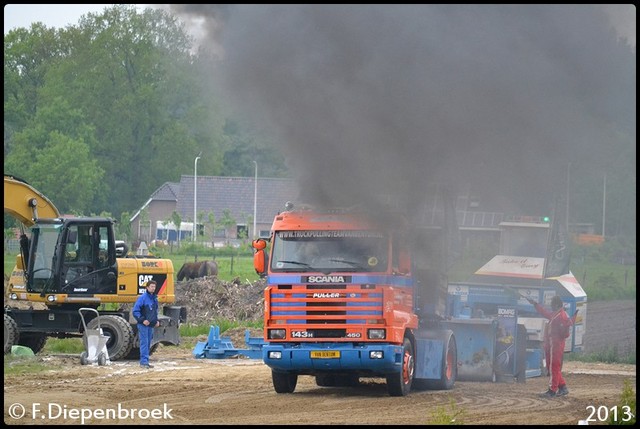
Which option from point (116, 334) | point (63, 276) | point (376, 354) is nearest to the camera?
point (376, 354)

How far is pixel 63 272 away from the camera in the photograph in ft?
84.8

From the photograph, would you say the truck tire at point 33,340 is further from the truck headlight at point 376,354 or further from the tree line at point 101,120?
the tree line at point 101,120

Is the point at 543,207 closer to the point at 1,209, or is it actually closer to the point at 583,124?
the point at 583,124

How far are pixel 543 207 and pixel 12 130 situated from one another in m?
54.8

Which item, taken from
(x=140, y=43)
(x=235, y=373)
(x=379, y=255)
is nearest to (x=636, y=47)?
(x=379, y=255)

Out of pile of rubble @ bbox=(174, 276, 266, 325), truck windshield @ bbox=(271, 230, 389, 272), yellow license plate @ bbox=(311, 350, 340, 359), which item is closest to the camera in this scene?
yellow license plate @ bbox=(311, 350, 340, 359)

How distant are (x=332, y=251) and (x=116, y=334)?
8.32 meters

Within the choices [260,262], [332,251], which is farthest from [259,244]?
[332,251]

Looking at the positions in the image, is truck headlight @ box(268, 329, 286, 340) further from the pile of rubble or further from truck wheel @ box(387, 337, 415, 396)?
the pile of rubble

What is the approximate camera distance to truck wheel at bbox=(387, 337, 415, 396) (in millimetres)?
18641

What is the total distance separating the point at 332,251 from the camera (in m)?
18.7

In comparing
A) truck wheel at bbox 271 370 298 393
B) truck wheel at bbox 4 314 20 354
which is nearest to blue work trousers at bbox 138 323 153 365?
truck wheel at bbox 4 314 20 354

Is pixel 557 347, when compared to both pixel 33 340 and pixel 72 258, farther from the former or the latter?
pixel 33 340

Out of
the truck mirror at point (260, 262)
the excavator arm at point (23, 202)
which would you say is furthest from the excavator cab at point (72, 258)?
the truck mirror at point (260, 262)
